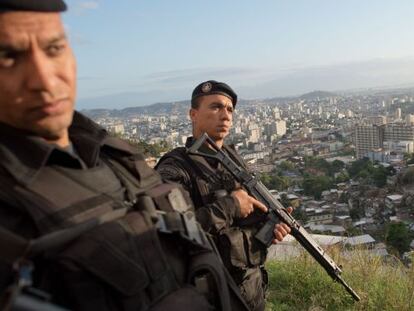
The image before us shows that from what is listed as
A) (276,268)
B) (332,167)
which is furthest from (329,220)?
(276,268)

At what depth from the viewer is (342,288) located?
13.2 ft

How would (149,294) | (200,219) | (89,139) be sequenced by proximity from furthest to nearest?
1. (200,219)
2. (89,139)
3. (149,294)

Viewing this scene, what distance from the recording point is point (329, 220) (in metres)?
28.0

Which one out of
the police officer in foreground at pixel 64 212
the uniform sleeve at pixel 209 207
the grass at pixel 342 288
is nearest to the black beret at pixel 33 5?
the police officer in foreground at pixel 64 212

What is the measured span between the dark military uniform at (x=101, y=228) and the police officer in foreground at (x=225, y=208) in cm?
110

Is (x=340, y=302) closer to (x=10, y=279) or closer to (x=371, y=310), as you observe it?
(x=371, y=310)

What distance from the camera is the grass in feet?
12.2

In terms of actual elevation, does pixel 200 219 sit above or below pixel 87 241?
below

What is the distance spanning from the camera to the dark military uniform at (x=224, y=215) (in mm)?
2484

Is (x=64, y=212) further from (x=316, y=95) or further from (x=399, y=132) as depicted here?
(x=316, y=95)

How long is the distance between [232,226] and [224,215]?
0.29 meters

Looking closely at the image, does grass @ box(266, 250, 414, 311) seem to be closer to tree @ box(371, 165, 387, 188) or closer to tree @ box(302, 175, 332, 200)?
tree @ box(302, 175, 332, 200)

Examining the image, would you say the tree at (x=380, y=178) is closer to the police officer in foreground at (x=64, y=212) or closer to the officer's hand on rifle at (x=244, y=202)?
the officer's hand on rifle at (x=244, y=202)

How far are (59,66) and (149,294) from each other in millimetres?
590
